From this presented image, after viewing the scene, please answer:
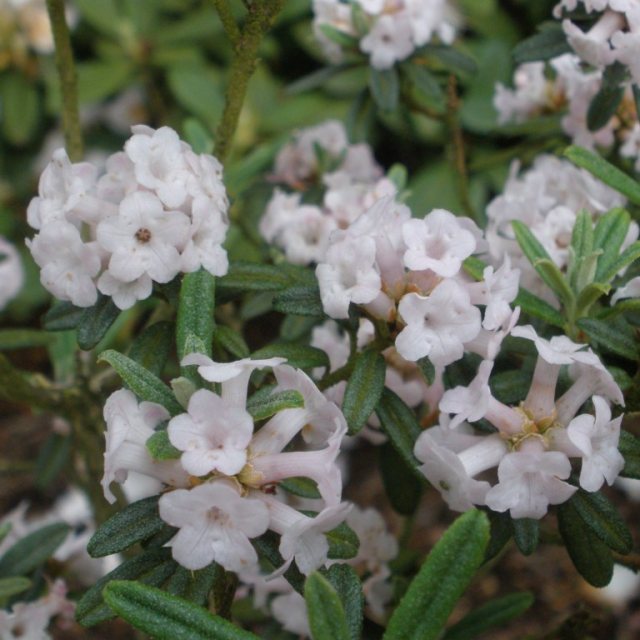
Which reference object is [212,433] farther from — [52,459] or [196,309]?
[52,459]

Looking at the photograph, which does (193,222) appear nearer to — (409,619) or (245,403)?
(245,403)

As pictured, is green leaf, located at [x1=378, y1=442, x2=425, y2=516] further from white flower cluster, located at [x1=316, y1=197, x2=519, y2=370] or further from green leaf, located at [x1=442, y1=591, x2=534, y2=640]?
white flower cluster, located at [x1=316, y1=197, x2=519, y2=370]

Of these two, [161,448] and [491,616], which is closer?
[161,448]

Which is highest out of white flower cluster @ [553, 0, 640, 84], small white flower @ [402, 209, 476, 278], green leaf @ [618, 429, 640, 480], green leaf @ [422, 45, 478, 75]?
white flower cluster @ [553, 0, 640, 84]

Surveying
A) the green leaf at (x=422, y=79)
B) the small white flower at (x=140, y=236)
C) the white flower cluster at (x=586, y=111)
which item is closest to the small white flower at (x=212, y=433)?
the small white flower at (x=140, y=236)

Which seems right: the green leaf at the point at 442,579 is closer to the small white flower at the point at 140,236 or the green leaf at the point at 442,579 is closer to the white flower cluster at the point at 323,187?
the small white flower at the point at 140,236

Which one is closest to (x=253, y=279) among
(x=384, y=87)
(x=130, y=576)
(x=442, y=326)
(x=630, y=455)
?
(x=442, y=326)

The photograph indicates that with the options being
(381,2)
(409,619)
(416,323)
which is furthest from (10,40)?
(409,619)

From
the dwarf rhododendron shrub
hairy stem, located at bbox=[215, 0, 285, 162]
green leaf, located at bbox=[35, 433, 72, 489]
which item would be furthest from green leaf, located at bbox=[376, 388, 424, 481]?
green leaf, located at bbox=[35, 433, 72, 489]
